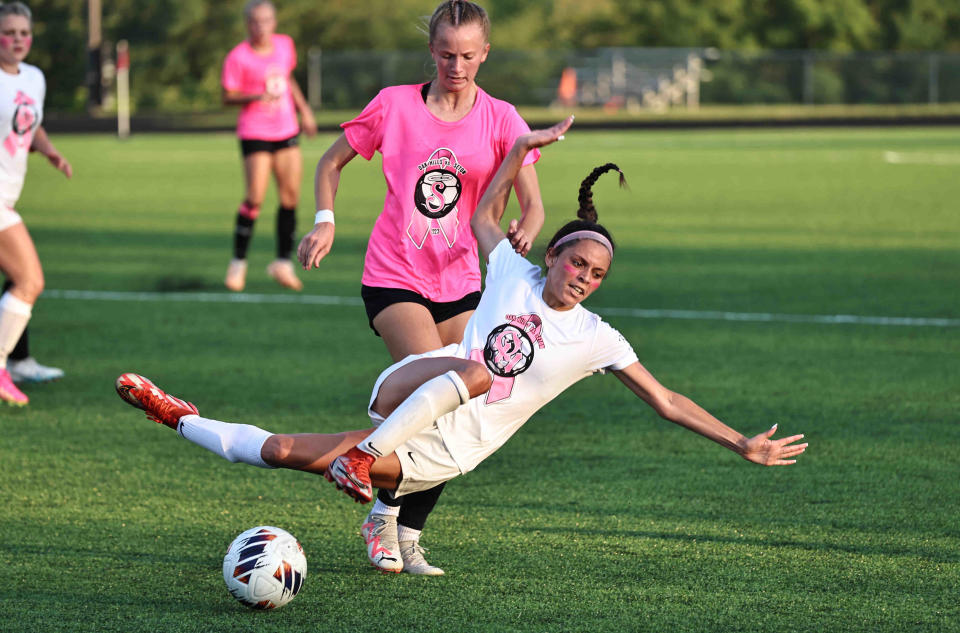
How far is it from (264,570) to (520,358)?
1140 mm

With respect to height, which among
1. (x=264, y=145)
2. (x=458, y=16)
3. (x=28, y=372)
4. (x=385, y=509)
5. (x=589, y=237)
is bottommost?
(x=28, y=372)

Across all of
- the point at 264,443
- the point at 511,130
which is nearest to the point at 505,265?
the point at 511,130

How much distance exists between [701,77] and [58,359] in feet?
152

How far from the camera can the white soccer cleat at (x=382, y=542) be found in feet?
17.1

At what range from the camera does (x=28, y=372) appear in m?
8.84

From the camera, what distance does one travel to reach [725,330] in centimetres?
1075

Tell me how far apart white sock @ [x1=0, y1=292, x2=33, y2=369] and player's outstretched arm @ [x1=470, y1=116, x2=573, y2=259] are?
12.8 ft

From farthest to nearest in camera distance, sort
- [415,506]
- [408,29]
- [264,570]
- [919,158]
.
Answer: [408,29]
[919,158]
[415,506]
[264,570]

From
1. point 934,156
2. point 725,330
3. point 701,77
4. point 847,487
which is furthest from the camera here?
point 701,77

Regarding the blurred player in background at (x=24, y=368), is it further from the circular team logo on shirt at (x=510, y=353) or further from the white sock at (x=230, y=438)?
the circular team logo on shirt at (x=510, y=353)

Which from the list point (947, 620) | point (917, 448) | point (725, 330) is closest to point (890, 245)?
point (725, 330)

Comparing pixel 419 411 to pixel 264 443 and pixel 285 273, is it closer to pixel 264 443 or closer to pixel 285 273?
pixel 264 443

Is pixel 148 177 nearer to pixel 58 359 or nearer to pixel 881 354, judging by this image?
pixel 58 359

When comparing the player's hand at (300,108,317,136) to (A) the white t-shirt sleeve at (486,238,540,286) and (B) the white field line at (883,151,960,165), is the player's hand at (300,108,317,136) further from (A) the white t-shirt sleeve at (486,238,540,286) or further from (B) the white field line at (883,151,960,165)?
(B) the white field line at (883,151,960,165)
